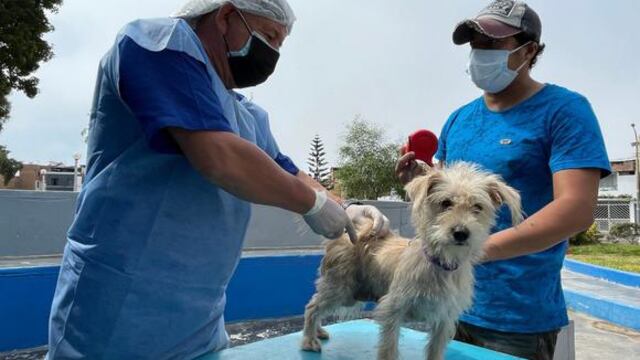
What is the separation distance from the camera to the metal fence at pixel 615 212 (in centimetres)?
3531

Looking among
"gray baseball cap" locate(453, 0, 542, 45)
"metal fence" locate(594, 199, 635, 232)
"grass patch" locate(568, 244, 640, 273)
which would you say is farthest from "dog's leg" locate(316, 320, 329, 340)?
"metal fence" locate(594, 199, 635, 232)

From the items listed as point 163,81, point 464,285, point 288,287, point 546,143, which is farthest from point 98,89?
point 288,287

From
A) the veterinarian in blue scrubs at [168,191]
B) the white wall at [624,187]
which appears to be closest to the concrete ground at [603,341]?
the veterinarian in blue scrubs at [168,191]

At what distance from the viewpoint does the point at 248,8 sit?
6.46 feet

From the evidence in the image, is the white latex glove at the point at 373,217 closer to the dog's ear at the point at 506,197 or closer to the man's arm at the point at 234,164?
the dog's ear at the point at 506,197

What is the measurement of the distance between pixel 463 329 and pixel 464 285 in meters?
0.54

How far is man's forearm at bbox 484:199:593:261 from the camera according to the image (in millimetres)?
2291

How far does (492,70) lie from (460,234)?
3.43ft

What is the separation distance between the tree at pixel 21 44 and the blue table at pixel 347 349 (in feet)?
76.2

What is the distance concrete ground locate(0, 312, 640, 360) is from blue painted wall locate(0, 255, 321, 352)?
0.22 m

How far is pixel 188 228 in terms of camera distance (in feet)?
6.06

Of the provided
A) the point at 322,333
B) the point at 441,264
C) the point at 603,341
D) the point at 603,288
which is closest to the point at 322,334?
the point at 322,333

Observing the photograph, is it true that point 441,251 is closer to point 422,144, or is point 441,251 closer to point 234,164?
point 422,144

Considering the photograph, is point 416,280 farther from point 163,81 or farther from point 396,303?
point 163,81
